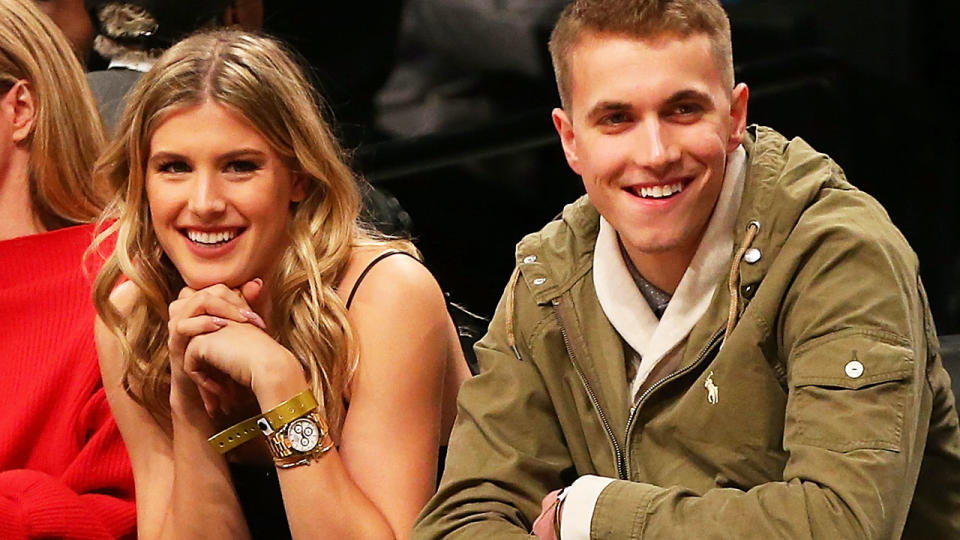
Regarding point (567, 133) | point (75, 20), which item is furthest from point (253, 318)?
point (75, 20)

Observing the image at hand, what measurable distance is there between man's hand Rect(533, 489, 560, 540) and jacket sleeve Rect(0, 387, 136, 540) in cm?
85

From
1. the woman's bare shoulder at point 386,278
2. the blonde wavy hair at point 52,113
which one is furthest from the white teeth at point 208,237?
the blonde wavy hair at point 52,113

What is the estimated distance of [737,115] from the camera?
2.17 m

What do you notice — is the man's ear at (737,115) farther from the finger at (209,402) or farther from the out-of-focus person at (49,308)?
the out-of-focus person at (49,308)

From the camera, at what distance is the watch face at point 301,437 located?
7.76 feet

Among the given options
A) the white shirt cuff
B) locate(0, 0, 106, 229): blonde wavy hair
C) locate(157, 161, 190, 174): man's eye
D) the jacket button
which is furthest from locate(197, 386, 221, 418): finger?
the jacket button

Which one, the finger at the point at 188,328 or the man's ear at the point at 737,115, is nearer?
the man's ear at the point at 737,115

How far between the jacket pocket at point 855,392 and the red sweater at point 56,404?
4.11ft

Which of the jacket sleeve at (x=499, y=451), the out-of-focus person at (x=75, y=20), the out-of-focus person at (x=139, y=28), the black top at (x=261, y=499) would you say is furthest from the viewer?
the out-of-focus person at (x=75, y=20)

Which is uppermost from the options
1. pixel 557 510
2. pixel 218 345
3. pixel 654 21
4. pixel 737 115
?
pixel 654 21

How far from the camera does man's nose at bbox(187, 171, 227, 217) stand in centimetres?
244

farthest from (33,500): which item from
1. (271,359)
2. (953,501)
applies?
(953,501)

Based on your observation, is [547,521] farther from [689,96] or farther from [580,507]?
[689,96]

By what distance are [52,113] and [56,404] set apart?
55 cm
